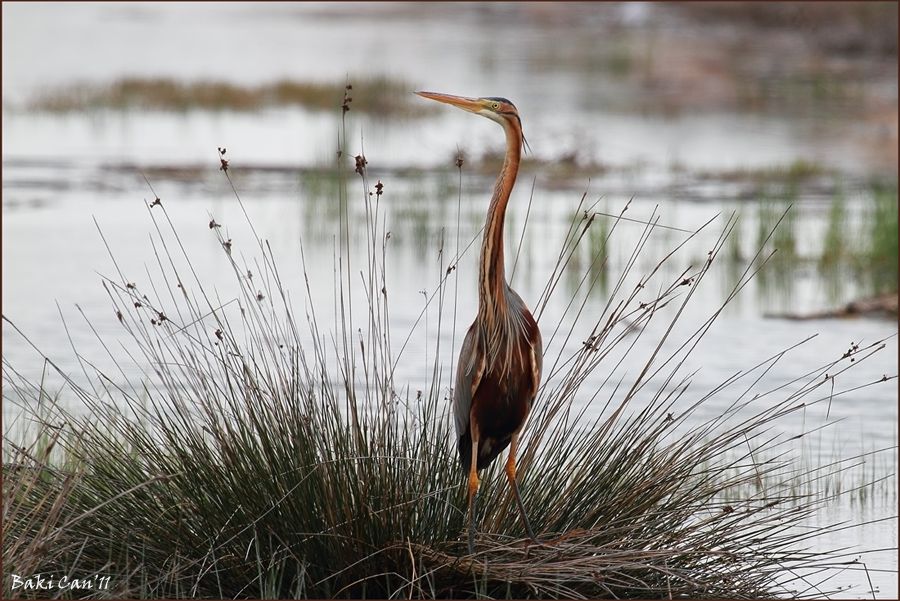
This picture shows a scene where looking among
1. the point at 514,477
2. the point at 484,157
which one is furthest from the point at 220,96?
the point at 514,477

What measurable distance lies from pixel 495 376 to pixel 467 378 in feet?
0.28

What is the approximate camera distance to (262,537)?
3.44 metres

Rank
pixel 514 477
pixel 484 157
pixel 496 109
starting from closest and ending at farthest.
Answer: pixel 496 109, pixel 514 477, pixel 484 157

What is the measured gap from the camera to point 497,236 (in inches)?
131

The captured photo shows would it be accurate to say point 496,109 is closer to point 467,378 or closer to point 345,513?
point 467,378

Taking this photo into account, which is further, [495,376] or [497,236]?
[495,376]

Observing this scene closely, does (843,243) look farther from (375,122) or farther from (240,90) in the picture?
(240,90)

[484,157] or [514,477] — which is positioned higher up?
[484,157]

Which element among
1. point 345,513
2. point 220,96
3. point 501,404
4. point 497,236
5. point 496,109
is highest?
point 496,109

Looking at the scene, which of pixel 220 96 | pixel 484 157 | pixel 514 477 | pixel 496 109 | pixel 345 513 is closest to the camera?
pixel 496 109

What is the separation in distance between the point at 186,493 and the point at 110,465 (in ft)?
0.71

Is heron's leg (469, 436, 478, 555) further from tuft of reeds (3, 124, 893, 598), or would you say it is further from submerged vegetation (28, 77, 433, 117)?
submerged vegetation (28, 77, 433, 117)

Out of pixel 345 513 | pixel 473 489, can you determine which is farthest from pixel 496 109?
pixel 345 513

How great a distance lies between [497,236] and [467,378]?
16.5 inches
